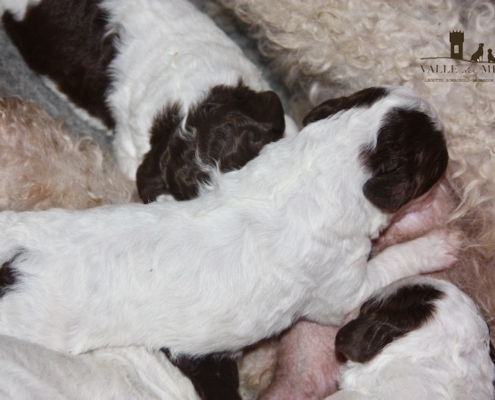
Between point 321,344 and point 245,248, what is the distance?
1.96 feet

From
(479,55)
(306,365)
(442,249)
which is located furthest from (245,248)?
(479,55)

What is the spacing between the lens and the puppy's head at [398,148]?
271cm

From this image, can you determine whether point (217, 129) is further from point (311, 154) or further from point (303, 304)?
point (303, 304)

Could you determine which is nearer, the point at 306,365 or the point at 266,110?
the point at 306,365

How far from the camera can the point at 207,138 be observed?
2957 millimetres

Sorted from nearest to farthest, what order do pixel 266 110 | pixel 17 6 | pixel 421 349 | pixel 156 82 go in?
1. pixel 421 349
2. pixel 266 110
3. pixel 156 82
4. pixel 17 6

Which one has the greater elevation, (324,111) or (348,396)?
(324,111)

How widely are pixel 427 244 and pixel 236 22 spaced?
156 cm

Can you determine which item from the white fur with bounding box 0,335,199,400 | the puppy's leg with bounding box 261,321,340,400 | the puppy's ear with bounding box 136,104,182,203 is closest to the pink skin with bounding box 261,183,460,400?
the puppy's leg with bounding box 261,321,340,400

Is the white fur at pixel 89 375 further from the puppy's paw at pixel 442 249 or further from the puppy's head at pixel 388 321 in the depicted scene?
the puppy's paw at pixel 442 249

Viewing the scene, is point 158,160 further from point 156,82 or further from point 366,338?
point 366,338

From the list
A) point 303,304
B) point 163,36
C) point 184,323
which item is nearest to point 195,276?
point 184,323

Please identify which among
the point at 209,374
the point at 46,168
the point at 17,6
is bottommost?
the point at 209,374

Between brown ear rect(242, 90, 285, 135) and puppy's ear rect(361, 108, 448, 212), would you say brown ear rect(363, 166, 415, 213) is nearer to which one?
puppy's ear rect(361, 108, 448, 212)
